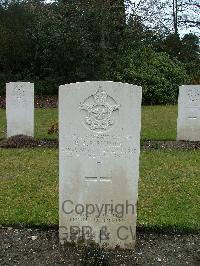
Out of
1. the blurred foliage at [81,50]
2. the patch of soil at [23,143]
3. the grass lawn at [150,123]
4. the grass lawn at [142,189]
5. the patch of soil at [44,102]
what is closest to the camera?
the grass lawn at [142,189]

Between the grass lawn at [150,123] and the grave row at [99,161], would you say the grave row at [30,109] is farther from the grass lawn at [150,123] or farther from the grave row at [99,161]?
the grave row at [99,161]

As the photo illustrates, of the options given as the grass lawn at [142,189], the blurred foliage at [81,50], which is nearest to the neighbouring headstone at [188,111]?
the grass lawn at [142,189]

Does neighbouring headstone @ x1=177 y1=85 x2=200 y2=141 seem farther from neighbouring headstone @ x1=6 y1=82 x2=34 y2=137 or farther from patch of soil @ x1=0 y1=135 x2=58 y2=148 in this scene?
neighbouring headstone @ x1=6 y1=82 x2=34 y2=137

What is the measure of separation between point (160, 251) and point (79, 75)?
62.1 feet

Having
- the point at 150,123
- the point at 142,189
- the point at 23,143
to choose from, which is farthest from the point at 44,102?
the point at 142,189

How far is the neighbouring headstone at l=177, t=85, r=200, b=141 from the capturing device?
10969 mm

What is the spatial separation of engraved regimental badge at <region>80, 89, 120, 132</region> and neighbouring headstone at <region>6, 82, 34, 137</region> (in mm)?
6739

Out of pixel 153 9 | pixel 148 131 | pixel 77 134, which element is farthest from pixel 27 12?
pixel 77 134

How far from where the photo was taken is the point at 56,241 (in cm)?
482

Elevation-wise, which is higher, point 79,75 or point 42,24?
point 42,24

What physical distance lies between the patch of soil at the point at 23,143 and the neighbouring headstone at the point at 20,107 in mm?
294

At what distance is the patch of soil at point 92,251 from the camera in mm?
4363

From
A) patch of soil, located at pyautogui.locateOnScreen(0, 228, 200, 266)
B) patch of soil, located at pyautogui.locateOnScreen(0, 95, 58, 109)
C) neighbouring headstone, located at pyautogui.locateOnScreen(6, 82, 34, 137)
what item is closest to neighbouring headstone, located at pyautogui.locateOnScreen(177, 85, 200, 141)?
neighbouring headstone, located at pyautogui.locateOnScreen(6, 82, 34, 137)

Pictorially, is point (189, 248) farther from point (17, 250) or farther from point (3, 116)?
point (3, 116)
